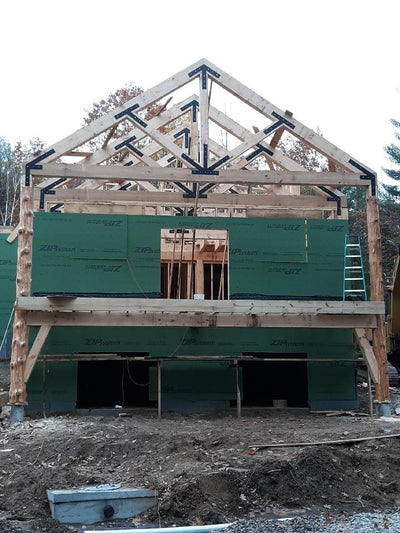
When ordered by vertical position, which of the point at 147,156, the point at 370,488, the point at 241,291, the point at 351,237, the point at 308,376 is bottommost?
the point at 370,488

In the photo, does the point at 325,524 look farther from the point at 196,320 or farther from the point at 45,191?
the point at 45,191

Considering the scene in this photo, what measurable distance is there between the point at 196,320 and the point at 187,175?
272 centimetres

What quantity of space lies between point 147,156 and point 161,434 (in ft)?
23.4

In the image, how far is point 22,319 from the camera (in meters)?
10.9

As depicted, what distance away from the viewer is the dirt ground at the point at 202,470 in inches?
245

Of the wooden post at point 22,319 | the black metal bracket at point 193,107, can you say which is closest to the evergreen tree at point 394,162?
the black metal bracket at point 193,107

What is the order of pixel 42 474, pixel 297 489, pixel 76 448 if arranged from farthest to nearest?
1. pixel 76 448
2. pixel 42 474
3. pixel 297 489

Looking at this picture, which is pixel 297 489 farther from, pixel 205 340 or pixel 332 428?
pixel 205 340

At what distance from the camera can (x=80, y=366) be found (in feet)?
43.6

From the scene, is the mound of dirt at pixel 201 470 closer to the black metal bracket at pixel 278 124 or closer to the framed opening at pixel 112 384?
the framed opening at pixel 112 384

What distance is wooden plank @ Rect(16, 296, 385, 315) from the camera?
10664 millimetres

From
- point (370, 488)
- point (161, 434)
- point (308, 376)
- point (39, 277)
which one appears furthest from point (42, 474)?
point (308, 376)

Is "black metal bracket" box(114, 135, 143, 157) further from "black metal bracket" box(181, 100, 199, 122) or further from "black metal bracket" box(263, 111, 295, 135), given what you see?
"black metal bracket" box(263, 111, 295, 135)

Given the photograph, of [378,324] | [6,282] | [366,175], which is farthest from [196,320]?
[6,282]
